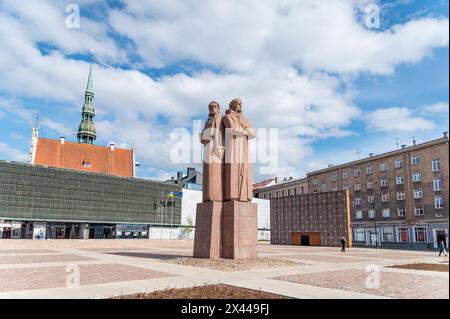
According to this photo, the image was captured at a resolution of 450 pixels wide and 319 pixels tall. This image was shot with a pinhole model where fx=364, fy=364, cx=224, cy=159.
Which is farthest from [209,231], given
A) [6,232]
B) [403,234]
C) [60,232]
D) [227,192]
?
[6,232]

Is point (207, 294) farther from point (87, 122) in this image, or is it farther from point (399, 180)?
point (87, 122)

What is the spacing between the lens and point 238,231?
59.8 ft

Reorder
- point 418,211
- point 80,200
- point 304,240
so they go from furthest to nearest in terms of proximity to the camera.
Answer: point 80,200 → point 418,211 → point 304,240

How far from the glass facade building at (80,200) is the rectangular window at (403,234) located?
1779 inches

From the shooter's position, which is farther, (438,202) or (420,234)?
(420,234)

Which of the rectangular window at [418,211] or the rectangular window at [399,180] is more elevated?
the rectangular window at [399,180]

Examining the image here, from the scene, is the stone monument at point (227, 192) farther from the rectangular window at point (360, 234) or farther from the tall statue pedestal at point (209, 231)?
the rectangular window at point (360, 234)

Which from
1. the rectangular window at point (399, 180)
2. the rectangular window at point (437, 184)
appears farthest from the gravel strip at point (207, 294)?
the rectangular window at point (399, 180)

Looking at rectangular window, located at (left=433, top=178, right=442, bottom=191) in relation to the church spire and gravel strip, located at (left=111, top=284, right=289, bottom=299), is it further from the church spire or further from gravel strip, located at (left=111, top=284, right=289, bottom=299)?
the church spire

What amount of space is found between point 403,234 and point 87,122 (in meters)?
70.5

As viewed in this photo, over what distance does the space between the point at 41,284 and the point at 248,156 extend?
12046 millimetres

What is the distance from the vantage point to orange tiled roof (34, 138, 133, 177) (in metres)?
76.0

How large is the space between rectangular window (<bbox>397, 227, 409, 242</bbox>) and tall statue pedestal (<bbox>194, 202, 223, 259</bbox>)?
148 ft

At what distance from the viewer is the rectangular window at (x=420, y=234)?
5088cm
